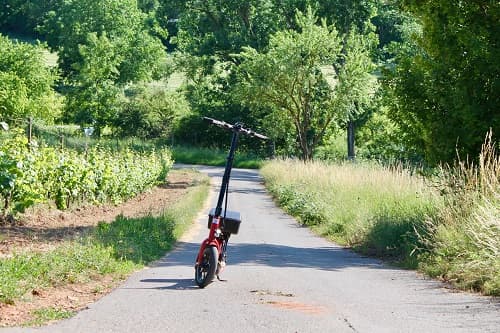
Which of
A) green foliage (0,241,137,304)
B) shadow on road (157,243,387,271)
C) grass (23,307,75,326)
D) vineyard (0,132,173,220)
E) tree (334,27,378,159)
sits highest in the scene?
tree (334,27,378,159)

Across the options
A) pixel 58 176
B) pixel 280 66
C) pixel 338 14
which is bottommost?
pixel 58 176

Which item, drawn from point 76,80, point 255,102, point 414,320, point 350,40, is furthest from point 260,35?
point 414,320

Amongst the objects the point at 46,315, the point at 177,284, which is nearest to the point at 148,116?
the point at 177,284

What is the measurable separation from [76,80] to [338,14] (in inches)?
1143

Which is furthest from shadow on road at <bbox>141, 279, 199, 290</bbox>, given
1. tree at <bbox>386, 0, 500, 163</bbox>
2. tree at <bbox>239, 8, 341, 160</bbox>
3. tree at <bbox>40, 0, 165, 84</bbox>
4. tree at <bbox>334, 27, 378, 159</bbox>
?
tree at <bbox>40, 0, 165, 84</bbox>

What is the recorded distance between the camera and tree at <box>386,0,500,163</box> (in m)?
17.9

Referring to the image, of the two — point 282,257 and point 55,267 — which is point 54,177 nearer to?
point 282,257

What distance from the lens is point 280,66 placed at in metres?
45.5

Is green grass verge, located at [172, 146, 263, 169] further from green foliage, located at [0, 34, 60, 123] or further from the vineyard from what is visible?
the vineyard

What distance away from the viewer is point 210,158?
65.6m

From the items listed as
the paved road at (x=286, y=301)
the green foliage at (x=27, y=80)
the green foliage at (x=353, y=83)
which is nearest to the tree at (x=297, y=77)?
the green foliage at (x=353, y=83)

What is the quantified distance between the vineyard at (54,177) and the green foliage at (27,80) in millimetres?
28065

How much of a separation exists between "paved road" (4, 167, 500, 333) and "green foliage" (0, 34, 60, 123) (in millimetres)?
41585

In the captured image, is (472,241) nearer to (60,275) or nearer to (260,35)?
(60,275)
